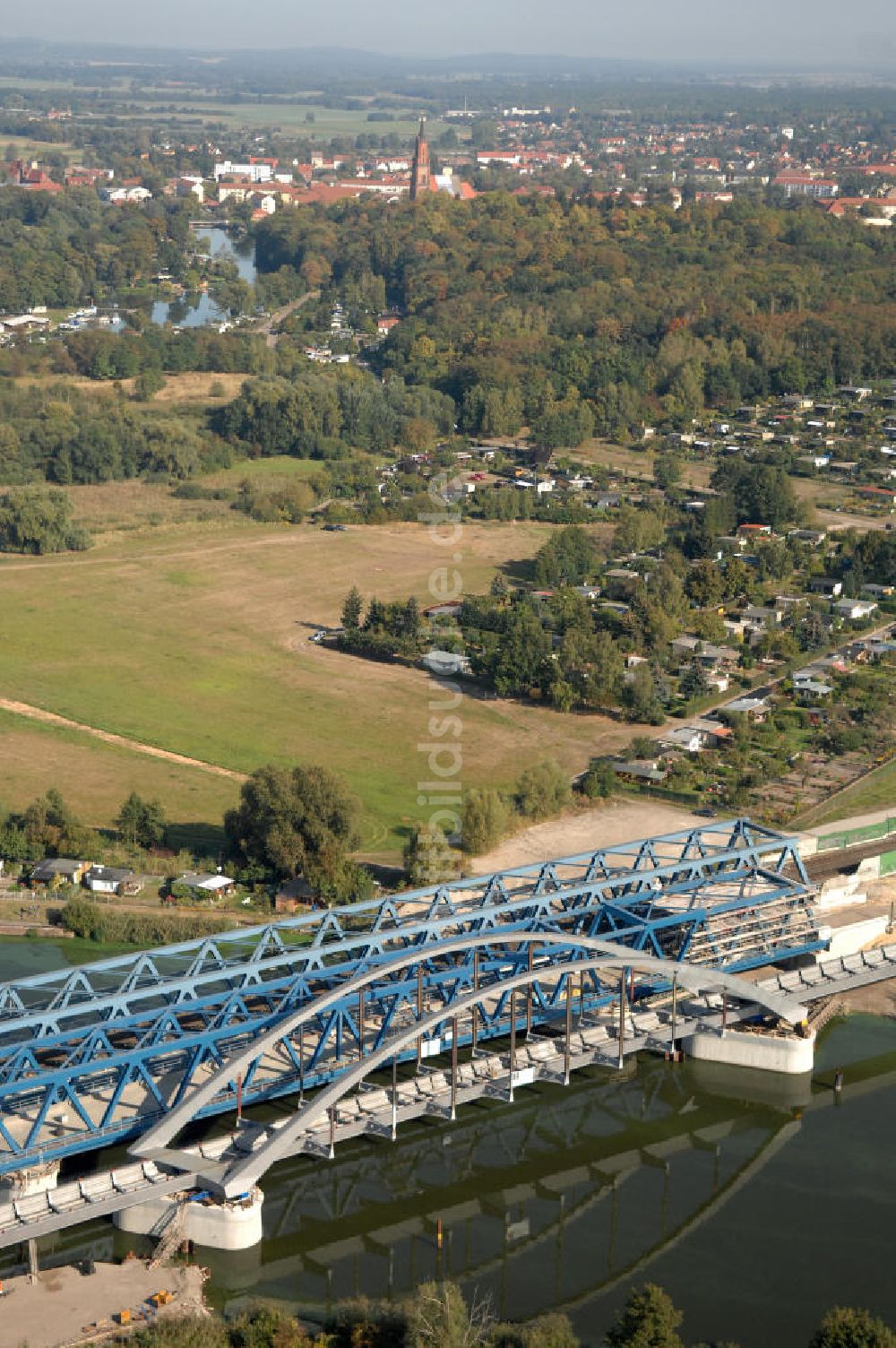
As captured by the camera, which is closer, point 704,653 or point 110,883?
point 110,883

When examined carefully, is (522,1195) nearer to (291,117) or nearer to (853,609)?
(853,609)

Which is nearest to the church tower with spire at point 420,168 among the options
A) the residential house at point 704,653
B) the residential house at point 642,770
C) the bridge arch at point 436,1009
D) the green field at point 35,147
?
the green field at point 35,147

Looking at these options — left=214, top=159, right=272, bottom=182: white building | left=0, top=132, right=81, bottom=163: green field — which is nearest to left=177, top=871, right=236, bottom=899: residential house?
left=214, top=159, right=272, bottom=182: white building

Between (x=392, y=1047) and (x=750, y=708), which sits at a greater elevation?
(x=392, y=1047)

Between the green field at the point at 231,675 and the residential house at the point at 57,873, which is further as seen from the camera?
the green field at the point at 231,675

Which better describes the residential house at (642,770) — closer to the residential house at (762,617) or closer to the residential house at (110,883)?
the residential house at (110,883)

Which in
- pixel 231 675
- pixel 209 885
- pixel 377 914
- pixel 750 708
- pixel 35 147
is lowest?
pixel 231 675

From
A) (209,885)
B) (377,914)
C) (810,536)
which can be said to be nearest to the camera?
(377,914)

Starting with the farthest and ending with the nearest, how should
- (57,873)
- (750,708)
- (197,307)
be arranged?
1. (197,307)
2. (750,708)
3. (57,873)

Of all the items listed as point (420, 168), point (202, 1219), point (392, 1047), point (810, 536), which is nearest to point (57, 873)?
point (392, 1047)
